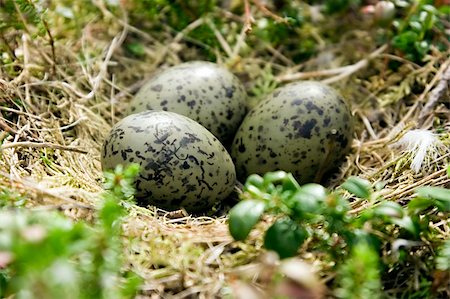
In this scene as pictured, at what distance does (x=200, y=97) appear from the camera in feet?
7.45

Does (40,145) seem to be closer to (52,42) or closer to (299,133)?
(52,42)

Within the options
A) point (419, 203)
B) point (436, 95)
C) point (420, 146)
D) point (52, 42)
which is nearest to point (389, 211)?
point (419, 203)

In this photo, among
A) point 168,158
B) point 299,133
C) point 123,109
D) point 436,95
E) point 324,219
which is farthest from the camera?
point 123,109

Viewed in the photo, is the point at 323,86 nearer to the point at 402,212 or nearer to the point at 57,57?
the point at 402,212

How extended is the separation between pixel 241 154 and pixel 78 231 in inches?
40.7

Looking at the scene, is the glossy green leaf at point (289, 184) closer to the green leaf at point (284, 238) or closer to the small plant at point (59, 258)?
the green leaf at point (284, 238)

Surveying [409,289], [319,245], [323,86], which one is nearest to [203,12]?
[323,86]

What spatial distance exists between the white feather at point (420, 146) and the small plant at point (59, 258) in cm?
100

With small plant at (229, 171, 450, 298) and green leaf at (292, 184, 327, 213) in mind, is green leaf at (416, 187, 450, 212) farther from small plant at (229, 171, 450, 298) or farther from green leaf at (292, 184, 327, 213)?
green leaf at (292, 184, 327, 213)

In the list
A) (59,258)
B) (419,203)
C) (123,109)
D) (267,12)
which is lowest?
(123,109)

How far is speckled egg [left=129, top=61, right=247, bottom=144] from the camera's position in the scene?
7.42 ft

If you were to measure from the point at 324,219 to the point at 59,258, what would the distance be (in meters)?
0.71

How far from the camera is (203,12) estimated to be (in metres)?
2.79

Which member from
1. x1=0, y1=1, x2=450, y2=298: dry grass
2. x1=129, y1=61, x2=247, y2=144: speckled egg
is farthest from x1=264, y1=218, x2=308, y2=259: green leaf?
x1=129, y1=61, x2=247, y2=144: speckled egg
